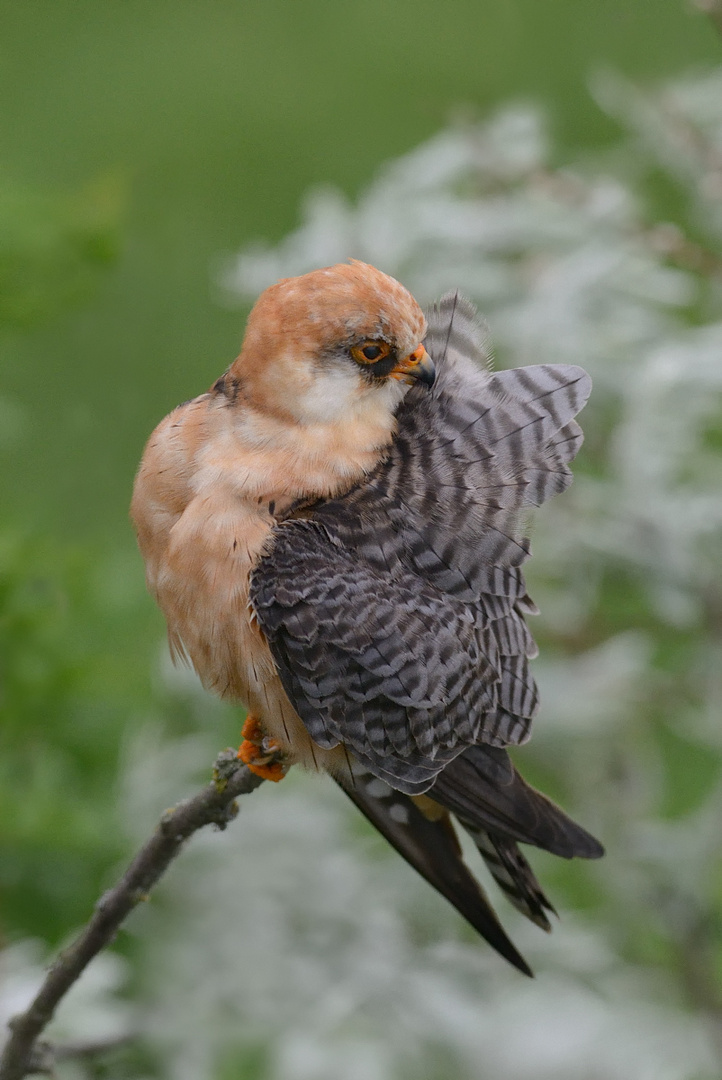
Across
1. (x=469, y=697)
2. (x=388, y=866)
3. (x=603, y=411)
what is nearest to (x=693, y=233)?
(x=603, y=411)

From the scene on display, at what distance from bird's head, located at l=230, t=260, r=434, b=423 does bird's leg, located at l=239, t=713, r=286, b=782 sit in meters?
0.38

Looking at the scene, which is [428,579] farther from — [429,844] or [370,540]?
[429,844]

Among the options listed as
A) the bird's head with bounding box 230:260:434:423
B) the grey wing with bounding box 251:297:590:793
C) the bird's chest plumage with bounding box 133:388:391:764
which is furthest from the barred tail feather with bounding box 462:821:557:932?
the bird's head with bounding box 230:260:434:423

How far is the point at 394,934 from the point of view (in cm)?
240

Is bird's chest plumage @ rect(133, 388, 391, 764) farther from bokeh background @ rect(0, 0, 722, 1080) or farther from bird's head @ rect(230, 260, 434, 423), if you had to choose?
bokeh background @ rect(0, 0, 722, 1080)

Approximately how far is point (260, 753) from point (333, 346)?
0.49m

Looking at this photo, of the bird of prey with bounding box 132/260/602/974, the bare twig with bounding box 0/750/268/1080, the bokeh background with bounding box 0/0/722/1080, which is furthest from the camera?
the bokeh background with bounding box 0/0/722/1080

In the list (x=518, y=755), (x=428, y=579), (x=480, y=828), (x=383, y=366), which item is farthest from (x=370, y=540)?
(x=518, y=755)

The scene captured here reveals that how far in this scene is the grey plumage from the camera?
1445mm

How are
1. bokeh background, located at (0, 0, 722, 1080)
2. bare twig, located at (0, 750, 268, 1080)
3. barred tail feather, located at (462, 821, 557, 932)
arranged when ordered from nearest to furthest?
1. bare twig, located at (0, 750, 268, 1080)
2. barred tail feather, located at (462, 821, 557, 932)
3. bokeh background, located at (0, 0, 722, 1080)

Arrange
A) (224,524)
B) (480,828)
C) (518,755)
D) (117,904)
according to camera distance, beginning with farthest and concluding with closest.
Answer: (518,755)
(480,828)
(224,524)
(117,904)

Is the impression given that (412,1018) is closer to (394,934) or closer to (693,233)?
(394,934)

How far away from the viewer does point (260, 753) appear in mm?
1540

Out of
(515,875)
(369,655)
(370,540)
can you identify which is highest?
(370,540)
